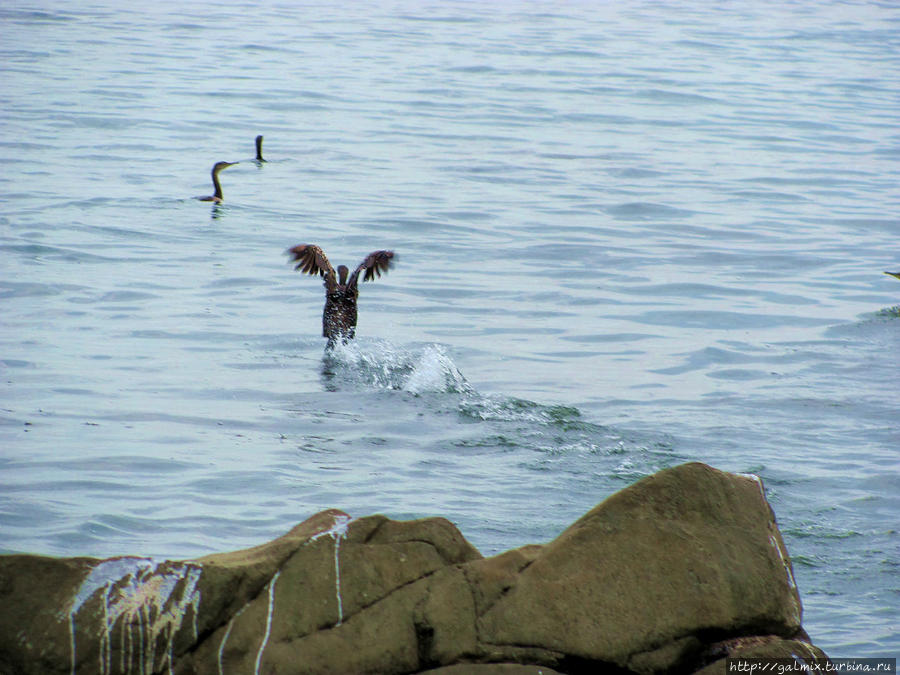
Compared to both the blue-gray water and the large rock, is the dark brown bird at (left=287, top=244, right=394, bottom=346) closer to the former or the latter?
Answer: the blue-gray water

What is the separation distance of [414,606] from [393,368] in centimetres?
561

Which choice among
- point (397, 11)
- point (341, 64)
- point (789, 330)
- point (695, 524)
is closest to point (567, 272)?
point (789, 330)

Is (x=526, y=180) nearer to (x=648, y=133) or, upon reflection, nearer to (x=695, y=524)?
(x=648, y=133)

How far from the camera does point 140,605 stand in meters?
4.10

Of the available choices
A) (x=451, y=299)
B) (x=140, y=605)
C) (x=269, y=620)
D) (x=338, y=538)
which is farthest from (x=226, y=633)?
(x=451, y=299)

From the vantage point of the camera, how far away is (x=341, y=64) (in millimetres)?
28406

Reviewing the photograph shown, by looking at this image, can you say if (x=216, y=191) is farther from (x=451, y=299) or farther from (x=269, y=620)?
(x=269, y=620)

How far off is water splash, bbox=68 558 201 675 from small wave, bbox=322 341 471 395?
4967mm

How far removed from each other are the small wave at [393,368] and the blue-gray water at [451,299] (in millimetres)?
37

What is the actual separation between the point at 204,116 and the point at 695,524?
1997 centimetres

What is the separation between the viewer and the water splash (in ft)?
13.3

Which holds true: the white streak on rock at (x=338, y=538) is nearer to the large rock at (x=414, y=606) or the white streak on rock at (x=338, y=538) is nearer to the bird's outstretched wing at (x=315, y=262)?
→ the large rock at (x=414, y=606)

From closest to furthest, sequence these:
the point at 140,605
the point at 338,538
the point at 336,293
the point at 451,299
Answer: the point at 140,605, the point at 338,538, the point at 336,293, the point at 451,299

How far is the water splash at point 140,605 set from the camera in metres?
4.05
